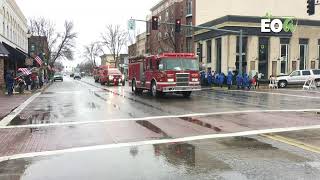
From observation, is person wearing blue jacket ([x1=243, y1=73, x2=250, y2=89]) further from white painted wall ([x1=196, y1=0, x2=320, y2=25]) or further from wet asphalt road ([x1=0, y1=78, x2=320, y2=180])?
white painted wall ([x1=196, y1=0, x2=320, y2=25])

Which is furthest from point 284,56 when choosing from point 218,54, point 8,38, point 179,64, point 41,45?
point 41,45

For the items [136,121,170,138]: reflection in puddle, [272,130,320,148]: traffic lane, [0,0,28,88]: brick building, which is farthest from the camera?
[0,0,28,88]: brick building

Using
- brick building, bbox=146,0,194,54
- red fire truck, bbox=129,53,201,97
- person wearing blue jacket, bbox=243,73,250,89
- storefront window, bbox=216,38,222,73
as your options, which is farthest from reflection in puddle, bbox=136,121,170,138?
brick building, bbox=146,0,194,54

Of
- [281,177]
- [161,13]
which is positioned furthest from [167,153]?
[161,13]

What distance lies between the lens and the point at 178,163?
861 cm

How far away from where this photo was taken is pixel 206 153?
31.4ft

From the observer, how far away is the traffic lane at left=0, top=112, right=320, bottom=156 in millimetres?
11297

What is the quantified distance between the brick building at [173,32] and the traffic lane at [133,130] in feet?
149

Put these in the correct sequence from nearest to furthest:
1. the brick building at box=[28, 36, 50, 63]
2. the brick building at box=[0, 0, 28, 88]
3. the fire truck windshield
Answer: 1. the fire truck windshield
2. the brick building at box=[0, 0, 28, 88]
3. the brick building at box=[28, 36, 50, 63]

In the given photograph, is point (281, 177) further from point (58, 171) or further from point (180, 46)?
point (180, 46)

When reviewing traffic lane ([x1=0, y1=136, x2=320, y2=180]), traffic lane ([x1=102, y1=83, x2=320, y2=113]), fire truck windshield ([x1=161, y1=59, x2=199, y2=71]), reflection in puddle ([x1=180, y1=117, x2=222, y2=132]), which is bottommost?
traffic lane ([x1=0, y1=136, x2=320, y2=180])

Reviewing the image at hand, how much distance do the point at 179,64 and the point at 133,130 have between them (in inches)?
560

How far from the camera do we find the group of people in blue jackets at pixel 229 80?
4062cm

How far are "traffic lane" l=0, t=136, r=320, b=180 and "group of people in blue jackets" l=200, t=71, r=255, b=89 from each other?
99.2ft
